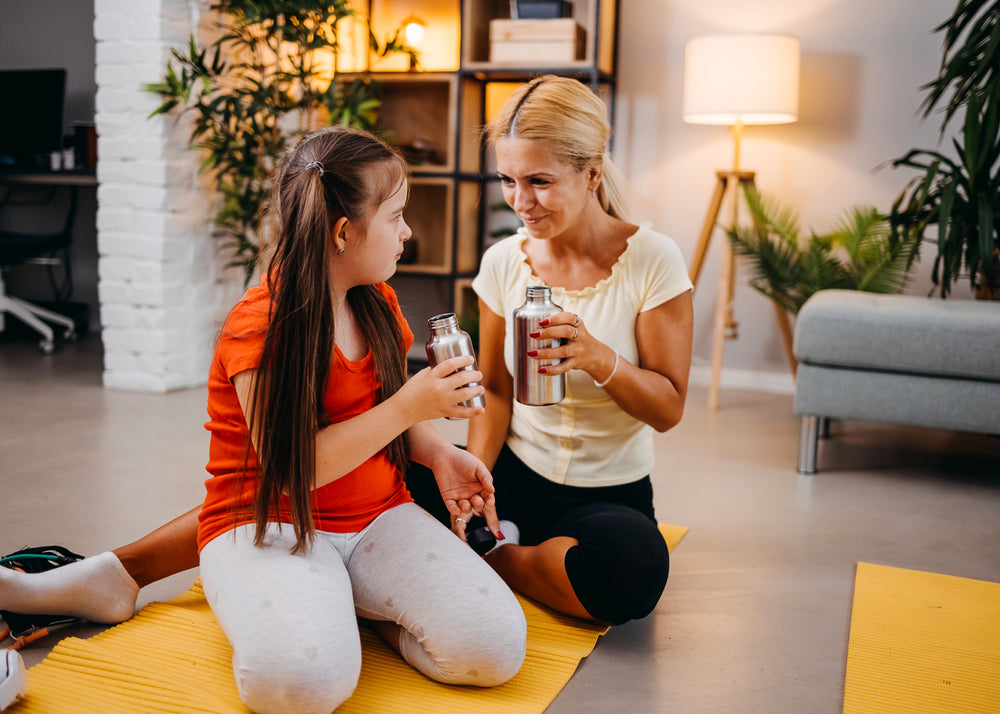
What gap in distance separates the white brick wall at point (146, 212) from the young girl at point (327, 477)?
1901 mm

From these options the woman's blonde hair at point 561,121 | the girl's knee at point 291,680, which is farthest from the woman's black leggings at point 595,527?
the woman's blonde hair at point 561,121

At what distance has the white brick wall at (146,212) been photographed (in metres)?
3.13

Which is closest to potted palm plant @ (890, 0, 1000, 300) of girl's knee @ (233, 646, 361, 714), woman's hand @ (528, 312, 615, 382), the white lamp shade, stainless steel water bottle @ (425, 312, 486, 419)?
the white lamp shade

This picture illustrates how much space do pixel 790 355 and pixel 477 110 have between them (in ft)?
5.34

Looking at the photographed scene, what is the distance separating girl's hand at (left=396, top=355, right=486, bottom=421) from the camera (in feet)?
3.90

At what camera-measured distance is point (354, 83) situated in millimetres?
3576

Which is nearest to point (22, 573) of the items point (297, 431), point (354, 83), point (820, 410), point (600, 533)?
point (297, 431)

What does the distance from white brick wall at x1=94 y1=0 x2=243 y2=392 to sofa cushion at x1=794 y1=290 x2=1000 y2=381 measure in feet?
6.37

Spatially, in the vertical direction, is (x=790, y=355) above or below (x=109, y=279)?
below

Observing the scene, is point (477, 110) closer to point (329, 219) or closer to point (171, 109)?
point (171, 109)

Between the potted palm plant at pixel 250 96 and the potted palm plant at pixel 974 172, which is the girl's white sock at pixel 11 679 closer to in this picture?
the potted palm plant at pixel 250 96

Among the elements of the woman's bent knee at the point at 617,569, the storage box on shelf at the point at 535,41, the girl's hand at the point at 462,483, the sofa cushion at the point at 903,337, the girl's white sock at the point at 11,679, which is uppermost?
the storage box on shelf at the point at 535,41

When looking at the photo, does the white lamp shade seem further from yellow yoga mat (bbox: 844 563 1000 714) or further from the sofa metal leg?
yellow yoga mat (bbox: 844 563 1000 714)

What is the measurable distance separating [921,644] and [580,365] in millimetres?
724
